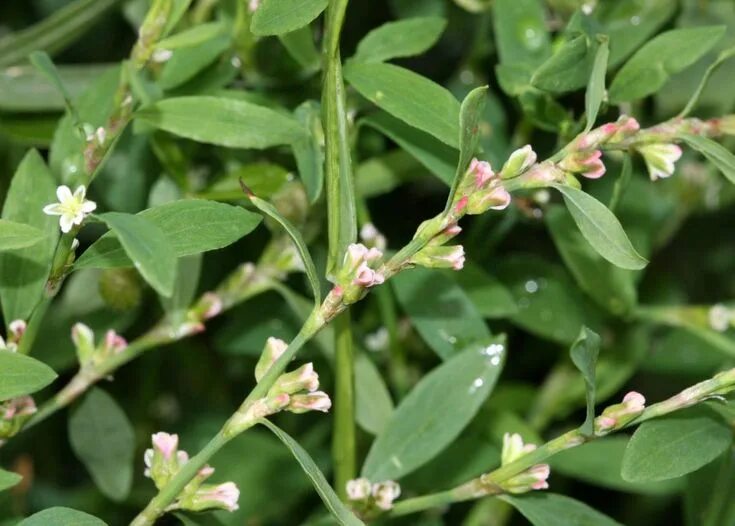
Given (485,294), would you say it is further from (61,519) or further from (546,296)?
(61,519)

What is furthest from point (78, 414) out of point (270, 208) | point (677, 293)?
point (677, 293)

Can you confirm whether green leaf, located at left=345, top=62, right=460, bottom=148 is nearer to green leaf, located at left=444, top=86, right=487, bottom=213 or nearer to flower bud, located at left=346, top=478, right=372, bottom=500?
green leaf, located at left=444, top=86, right=487, bottom=213

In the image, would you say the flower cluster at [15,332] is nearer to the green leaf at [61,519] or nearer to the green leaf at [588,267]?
the green leaf at [61,519]

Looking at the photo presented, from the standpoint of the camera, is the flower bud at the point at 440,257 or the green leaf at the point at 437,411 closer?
the flower bud at the point at 440,257

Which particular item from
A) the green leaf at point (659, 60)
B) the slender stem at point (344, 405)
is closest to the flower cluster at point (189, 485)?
the slender stem at point (344, 405)

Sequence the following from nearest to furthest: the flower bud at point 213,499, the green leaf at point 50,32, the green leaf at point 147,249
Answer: the green leaf at point 147,249
the flower bud at point 213,499
the green leaf at point 50,32

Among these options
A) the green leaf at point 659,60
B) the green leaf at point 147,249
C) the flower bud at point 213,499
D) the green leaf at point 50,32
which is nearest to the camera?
the green leaf at point 147,249
